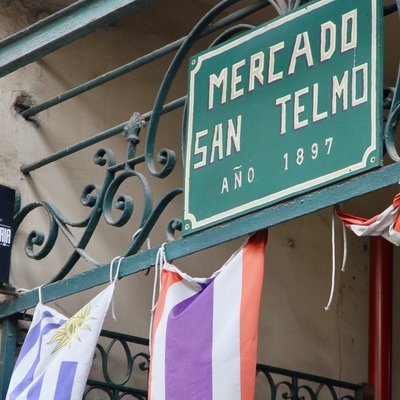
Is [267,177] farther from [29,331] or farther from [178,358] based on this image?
[29,331]

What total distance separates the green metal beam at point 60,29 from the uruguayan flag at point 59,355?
47.8 inches

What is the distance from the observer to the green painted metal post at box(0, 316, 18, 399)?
24.0ft

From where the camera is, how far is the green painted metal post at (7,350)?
24.0 feet

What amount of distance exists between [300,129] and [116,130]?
1.57 meters

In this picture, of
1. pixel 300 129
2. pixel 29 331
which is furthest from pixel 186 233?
pixel 29 331

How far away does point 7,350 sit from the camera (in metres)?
7.39

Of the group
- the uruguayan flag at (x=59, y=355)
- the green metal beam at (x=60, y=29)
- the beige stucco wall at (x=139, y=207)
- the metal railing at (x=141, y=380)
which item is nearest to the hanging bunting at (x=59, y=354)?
the uruguayan flag at (x=59, y=355)

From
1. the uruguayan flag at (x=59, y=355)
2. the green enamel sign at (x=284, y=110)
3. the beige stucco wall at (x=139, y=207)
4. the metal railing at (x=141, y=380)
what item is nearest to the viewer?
the green enamel sign at (x=284, y=110)

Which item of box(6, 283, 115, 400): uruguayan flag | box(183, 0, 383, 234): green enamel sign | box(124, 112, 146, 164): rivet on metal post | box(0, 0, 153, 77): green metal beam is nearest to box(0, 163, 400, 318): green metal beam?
box(183, 0, 383, 234): green enamel sign

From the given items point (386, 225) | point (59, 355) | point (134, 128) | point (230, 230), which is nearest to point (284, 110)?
point (230, 230)

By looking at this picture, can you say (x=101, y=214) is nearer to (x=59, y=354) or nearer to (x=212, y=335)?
(x=59, y=354)

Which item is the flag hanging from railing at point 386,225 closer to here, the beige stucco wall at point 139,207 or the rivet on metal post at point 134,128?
the rivet on metal post at point 134,128

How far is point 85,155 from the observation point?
8227 mm

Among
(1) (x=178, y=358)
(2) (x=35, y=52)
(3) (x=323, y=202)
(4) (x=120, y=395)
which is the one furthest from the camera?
(4) (x=120, y=395)
